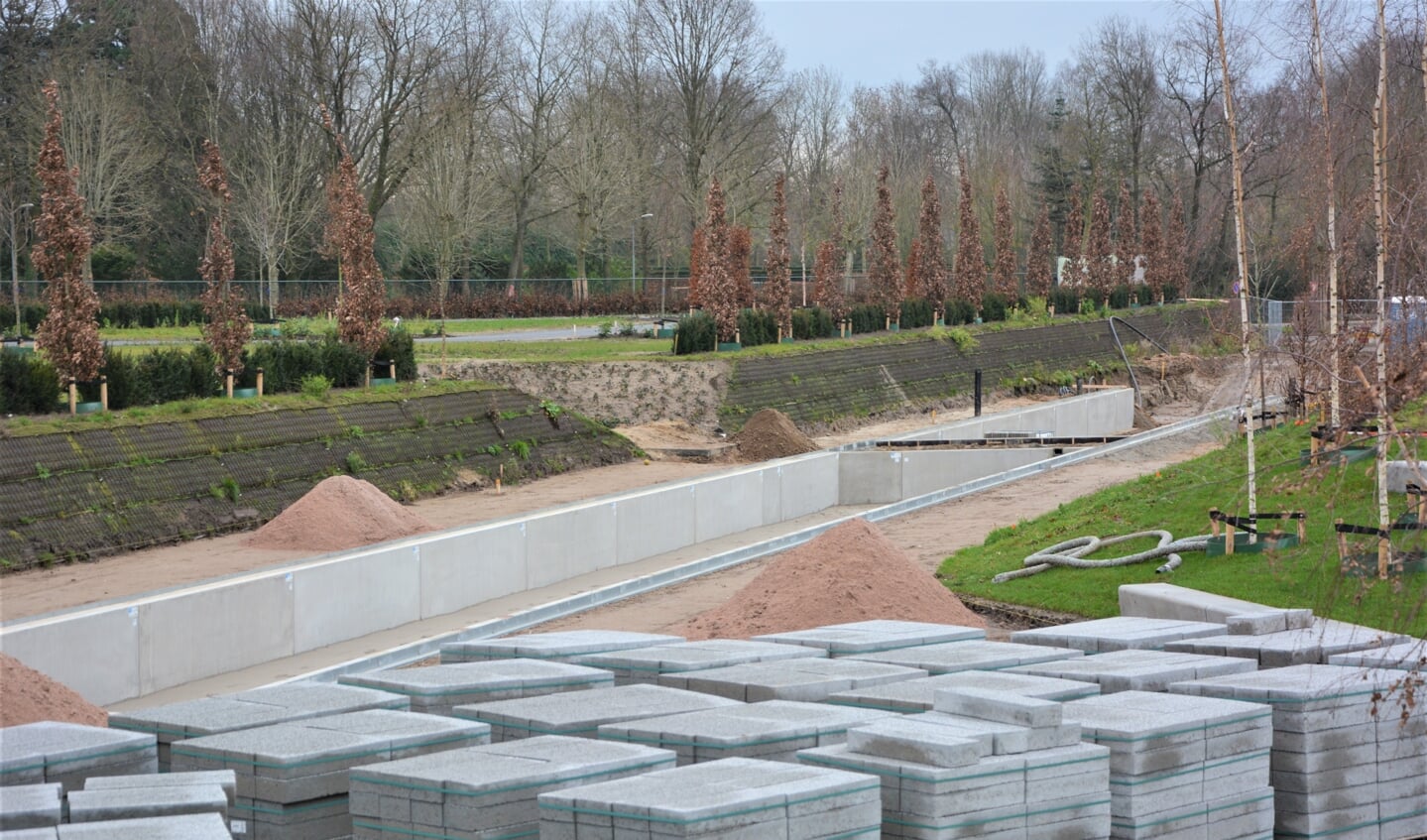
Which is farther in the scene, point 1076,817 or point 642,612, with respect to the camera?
point 642,612

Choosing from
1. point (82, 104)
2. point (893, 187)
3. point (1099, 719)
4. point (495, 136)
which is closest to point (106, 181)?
point (82, 104)

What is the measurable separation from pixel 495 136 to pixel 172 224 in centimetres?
1563

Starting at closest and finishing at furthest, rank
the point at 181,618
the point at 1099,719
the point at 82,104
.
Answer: the point at 1099,719 → the point at 181,618 → the point at 82,104

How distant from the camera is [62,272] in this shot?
24609 millimetres

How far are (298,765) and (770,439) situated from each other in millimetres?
26282

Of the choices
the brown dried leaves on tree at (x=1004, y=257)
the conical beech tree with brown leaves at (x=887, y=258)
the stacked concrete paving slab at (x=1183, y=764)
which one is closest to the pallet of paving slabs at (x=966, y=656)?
the stacked concrete paving slab at (x=1183, y=764)

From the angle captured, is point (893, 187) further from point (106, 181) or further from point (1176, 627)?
point (1176, 627)

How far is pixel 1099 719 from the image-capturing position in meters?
8.16

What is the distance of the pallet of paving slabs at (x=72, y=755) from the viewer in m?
7.53

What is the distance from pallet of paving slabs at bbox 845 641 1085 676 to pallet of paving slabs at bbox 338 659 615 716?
218 centimetres

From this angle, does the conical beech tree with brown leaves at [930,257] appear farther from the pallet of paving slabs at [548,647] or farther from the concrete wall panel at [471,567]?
the pallet of paving slabs at [548,647]

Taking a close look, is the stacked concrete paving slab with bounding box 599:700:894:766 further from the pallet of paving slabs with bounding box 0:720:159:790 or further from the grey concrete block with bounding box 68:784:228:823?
the pallet of paving slabs with bounding box 0:720:159:790

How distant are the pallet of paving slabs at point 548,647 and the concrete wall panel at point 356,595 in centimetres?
580

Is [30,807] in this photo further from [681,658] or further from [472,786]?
[681,658]
